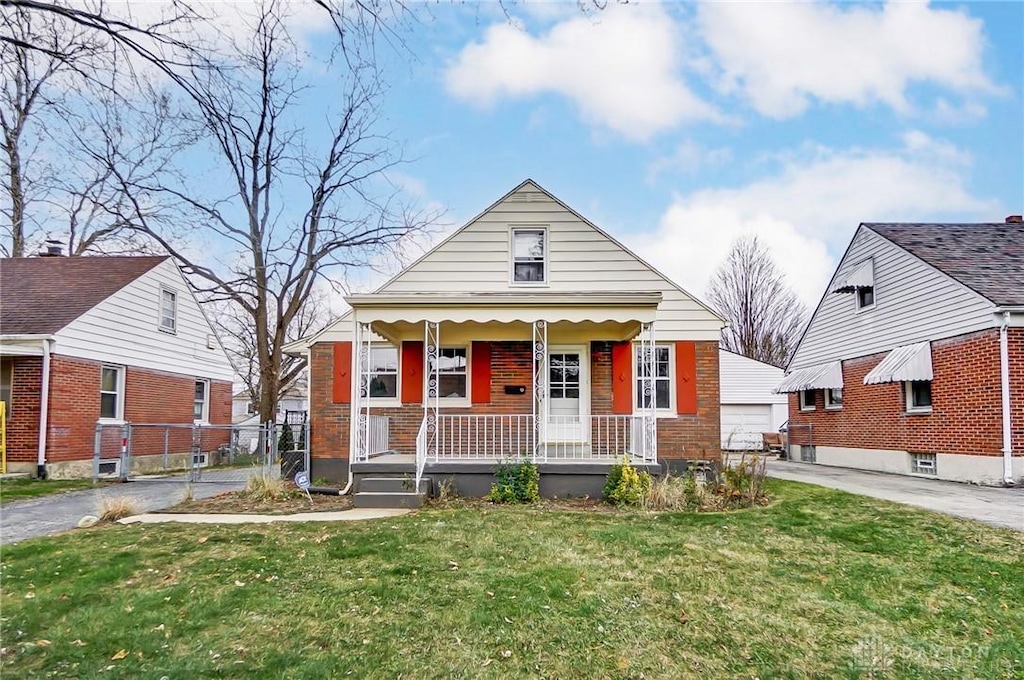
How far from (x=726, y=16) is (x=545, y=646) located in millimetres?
7543

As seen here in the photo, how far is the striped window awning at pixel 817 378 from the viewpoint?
648 inches

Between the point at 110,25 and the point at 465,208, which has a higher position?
the point at 465,208

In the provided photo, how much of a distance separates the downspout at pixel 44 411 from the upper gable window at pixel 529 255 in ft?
33.1

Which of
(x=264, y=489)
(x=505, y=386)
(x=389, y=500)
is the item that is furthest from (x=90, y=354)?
(x=505, y=386)

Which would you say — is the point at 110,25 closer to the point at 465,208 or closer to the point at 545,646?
the point at 545,646

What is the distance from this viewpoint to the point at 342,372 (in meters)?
11.7

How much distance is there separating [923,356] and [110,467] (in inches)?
753

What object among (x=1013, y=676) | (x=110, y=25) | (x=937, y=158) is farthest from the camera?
(x=937, y=158)

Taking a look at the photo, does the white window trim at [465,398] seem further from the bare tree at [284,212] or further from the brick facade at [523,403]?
the bare tree at [284,212]

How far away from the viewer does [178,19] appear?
515cm

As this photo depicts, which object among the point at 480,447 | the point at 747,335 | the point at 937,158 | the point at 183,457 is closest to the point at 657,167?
the point at 937,158

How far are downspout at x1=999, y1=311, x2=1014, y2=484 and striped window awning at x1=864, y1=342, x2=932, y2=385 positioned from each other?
1.81m

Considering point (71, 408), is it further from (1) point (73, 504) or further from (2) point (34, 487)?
(1) point (73, 504)

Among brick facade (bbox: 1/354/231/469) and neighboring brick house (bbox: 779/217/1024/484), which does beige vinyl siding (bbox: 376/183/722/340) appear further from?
brick facade (bbox: 1/354/231/469)
